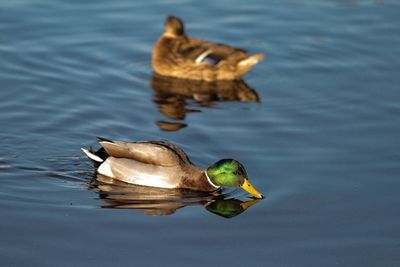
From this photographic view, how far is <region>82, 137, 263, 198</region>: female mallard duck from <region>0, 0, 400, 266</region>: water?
0.78ft

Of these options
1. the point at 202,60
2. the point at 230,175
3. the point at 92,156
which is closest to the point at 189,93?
the point at 202,60

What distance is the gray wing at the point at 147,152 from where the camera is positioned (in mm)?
10492

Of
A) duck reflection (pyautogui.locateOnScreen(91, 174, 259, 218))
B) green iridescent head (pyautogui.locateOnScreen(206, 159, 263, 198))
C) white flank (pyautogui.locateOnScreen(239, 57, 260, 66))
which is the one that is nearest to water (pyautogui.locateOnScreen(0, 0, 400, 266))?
duck reflection (pyautogui.locateOnScreen(91, 174, 259, 218))

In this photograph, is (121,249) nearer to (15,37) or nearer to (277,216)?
(277,216)

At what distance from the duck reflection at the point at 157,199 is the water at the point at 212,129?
4 centimetres

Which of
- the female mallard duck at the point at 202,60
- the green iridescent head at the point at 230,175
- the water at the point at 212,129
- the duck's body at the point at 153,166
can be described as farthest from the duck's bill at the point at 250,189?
the female mallard duck at the point at 202,60

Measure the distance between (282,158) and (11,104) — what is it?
12.1 feet

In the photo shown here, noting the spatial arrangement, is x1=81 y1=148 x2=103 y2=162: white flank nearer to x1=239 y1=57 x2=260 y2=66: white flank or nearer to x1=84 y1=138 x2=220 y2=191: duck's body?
x1=84 y1=138 x2=220 y2=191: duck's body

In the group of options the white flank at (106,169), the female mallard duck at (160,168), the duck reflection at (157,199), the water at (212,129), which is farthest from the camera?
the white flank at (106,169)

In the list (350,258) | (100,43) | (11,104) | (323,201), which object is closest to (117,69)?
(100,43)

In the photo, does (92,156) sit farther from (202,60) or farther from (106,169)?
(202,60)

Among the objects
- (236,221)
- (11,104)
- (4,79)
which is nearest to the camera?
(236,221)

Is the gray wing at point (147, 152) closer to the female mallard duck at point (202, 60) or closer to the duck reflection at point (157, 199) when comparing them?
the duck reflection at point (157, 199)

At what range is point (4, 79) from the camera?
13336 mm
